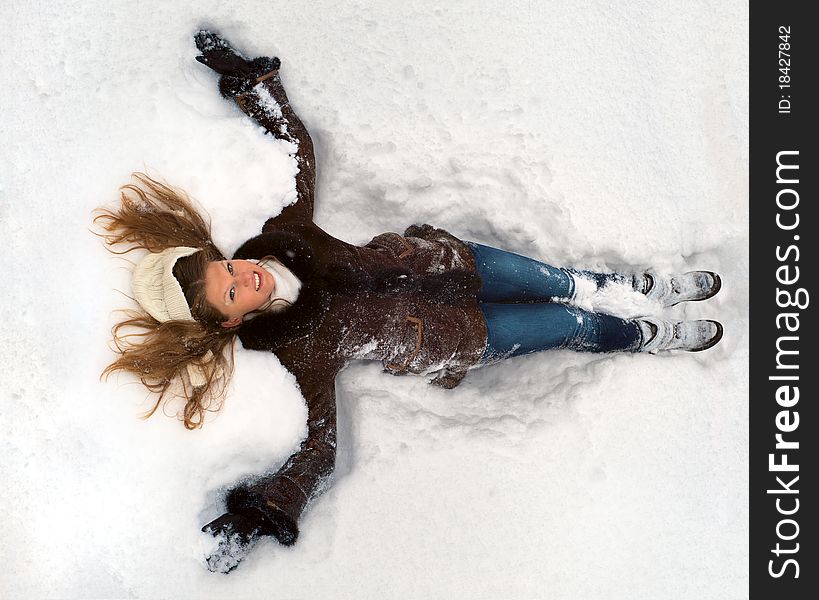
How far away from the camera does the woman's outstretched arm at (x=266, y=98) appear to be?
1.86m

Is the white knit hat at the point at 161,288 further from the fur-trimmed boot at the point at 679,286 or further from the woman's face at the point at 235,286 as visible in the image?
the fur-trimmed boot at the point at 679,286

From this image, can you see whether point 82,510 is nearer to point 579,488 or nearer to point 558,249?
point 579,488

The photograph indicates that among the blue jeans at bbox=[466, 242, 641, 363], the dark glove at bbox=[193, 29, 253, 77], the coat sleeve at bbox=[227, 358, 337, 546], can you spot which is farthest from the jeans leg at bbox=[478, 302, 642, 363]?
the dark glove at bbox=[193, 29, 253, 77]

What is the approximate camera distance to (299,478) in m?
1.69

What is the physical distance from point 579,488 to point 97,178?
6.01 feet

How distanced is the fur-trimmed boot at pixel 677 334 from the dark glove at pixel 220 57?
1.58 metres

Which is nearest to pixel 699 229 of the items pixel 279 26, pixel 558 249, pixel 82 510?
pixel 558 249

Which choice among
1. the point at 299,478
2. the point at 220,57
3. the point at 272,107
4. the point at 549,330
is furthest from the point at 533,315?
the point at 220,57

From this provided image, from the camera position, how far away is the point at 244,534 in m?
1.64

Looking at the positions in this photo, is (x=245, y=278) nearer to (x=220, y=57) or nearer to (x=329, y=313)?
(x=329, y=313)

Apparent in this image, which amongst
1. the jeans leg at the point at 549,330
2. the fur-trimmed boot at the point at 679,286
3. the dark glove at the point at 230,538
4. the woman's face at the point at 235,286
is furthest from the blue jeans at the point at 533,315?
the dark glove at the point at 230,538

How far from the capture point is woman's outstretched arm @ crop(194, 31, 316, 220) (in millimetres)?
1856

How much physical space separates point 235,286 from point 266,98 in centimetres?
77

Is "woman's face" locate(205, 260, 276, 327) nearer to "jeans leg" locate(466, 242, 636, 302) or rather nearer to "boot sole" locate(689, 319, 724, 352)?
"jeans leg" locate(466, 242, 636, 302)
